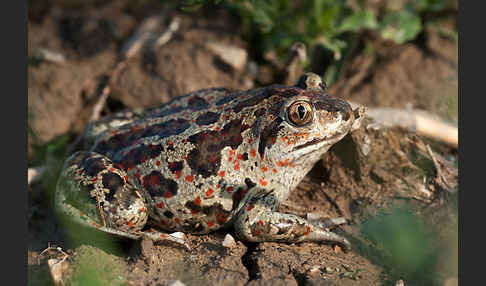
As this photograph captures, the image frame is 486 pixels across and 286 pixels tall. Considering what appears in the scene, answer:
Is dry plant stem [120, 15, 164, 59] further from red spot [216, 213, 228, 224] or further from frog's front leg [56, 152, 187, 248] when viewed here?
red spot [216, 213, 228, 224]

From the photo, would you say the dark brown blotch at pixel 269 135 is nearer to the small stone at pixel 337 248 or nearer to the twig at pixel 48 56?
the small stone at pixel 337 248

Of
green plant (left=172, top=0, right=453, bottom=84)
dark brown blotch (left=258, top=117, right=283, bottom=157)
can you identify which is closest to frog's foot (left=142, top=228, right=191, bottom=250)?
dark brown blotch (left=258, top=117, right=283, bottom=157)

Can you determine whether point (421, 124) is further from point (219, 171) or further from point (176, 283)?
point (176, 283)

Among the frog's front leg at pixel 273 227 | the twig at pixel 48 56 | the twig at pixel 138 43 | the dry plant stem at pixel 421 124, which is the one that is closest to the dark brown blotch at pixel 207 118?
the frog's front leg at pixel 273 227

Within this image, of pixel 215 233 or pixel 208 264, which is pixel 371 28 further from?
pixel 208 264

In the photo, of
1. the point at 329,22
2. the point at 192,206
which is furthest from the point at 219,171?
the point at 329,22
